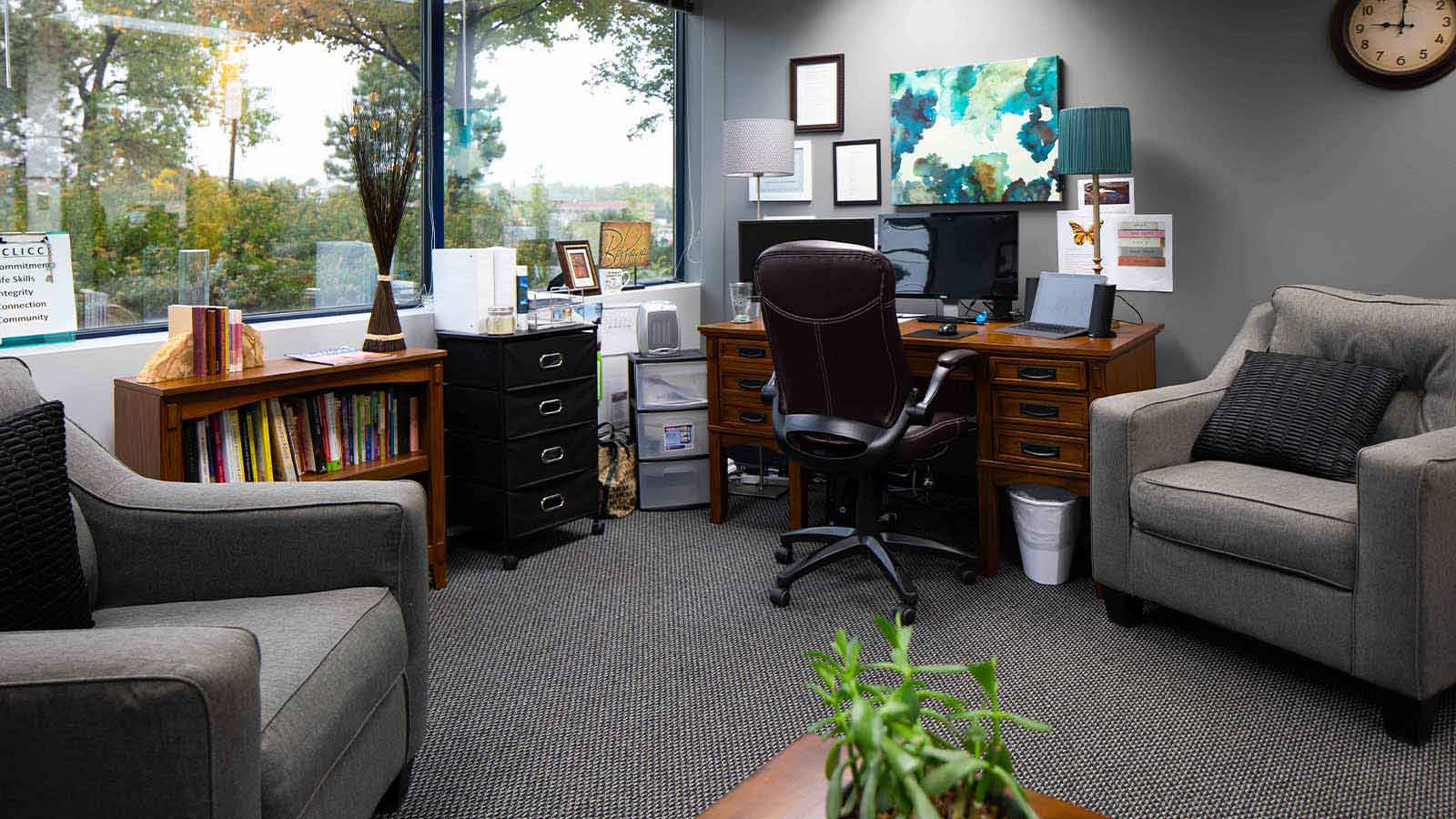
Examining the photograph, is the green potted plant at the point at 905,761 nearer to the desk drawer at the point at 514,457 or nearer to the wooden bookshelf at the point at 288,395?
the wooden bookshelf at the point at 288,395

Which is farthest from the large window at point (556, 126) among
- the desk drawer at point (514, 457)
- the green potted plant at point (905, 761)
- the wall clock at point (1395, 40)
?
the green potted plant at point (905, 761)

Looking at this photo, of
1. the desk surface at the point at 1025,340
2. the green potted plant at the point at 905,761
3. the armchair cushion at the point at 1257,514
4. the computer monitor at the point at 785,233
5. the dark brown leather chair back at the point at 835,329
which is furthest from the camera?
the computer monitor at the point at 785,233

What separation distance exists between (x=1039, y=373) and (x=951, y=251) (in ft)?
2.73

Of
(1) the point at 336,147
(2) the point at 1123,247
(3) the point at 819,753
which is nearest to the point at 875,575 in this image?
(2) the point at 1123,247

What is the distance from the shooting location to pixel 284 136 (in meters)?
3.46

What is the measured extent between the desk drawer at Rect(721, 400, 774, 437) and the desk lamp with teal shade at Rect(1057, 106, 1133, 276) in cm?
136

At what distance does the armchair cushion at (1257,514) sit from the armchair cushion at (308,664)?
1.95m

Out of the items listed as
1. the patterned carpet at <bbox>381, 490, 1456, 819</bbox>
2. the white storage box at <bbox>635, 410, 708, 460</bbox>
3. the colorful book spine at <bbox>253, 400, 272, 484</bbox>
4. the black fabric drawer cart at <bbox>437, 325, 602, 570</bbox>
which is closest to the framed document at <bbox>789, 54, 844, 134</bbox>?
the white storage box at <bbox>635, 410, 708, 460</bbox>

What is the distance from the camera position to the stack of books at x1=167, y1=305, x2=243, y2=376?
2.82 m

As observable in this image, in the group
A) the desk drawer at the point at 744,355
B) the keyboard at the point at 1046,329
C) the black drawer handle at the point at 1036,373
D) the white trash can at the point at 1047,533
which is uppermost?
the keyboard at the point at 1046,329

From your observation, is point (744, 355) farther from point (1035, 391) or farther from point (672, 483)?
point (1035, 391)

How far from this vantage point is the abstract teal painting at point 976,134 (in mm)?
4094

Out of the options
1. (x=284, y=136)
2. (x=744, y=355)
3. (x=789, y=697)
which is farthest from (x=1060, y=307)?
(x=284, y=136)

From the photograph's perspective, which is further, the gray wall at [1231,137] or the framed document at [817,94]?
the framed document at [817,94]
